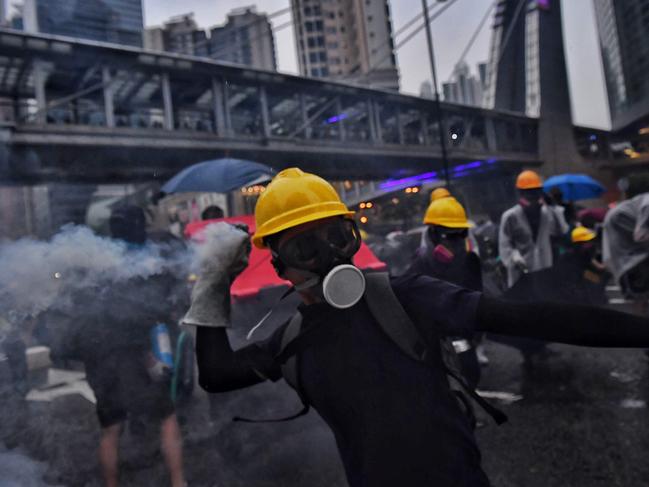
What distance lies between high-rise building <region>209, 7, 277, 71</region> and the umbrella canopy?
5630cm

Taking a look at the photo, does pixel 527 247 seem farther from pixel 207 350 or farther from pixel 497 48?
pixel 497 48

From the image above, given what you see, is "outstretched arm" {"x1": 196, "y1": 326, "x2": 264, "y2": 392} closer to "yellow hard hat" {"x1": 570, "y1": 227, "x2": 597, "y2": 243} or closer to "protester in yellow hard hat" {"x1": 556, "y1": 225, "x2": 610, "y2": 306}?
"protester in yellow hard hat" {"x1": 556, "y1": 225, "x2": 610, "y2": 306}

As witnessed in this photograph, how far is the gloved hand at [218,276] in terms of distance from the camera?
1455mm

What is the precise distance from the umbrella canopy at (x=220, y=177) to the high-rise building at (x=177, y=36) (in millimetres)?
66596

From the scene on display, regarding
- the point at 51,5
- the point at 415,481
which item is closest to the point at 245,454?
the point at 415,481

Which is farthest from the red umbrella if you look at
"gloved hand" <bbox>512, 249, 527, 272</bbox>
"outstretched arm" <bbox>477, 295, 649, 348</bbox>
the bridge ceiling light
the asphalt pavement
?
the bridge ceiling light

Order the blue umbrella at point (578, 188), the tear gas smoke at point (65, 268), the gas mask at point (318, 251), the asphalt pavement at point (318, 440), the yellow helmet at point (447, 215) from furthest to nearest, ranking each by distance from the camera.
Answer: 1. the blue umbrella at point (578, 188)
2. the yellow helmet at point (447, 215)
3. the asphalt pavement at point (318, 440)
4. the tear gas smoke at point (65, 268)
5. the gas mask at point (318, 251)

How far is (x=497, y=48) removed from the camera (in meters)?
33.9

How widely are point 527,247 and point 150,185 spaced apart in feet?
56.4

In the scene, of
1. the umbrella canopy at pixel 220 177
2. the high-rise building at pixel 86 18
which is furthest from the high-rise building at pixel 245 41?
the umbrella canopy at pixel 220 177

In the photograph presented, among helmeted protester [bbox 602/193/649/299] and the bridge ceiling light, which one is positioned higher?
the bridge ceiling light

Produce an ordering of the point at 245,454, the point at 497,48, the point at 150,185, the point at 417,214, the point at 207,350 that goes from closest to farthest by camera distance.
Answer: the point at 207,350, the point at 245,454, the point at 417,214, the point at 150,185, the point at 497,48

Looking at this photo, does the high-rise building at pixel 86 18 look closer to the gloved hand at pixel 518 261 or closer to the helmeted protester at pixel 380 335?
the gloved hand at pixel 518 261

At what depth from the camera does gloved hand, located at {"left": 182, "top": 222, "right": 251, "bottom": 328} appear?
1.46 meters
